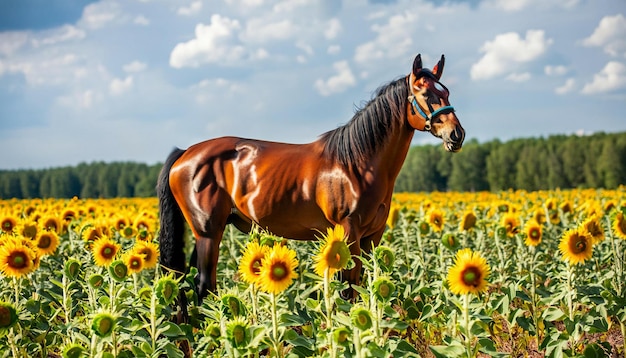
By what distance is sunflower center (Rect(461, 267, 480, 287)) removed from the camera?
10.6 feet

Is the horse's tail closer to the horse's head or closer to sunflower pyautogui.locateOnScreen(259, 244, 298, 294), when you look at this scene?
the horse's head

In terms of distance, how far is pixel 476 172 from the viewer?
197 ft

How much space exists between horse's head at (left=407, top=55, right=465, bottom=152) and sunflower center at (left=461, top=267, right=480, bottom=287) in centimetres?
166

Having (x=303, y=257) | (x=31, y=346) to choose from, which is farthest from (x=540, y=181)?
(x=31, y=346)

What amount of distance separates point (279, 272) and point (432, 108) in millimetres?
2310

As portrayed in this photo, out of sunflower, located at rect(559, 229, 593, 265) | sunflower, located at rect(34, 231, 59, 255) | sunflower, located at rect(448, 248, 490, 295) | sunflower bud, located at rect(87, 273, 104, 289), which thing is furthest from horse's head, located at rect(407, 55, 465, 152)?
sunflower, located at rect(34, 231, 59, 255)

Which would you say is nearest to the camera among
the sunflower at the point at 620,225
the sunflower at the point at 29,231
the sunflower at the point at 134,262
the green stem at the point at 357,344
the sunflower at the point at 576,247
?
the green stem at the point at 357,344

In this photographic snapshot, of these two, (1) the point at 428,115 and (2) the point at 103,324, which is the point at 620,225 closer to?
(1) the point at 428,115

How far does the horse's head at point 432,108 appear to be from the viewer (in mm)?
4812

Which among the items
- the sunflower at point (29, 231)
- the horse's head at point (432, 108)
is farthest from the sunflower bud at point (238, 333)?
the sunflower at point (29, 231)

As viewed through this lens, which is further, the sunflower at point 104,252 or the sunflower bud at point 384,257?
the sunflower at point 104,252

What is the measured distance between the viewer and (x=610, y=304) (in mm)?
4590

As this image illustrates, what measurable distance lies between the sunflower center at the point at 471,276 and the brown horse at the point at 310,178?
1.65 m

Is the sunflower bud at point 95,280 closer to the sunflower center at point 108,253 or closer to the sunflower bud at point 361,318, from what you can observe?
the sunflower center at point 108,253
